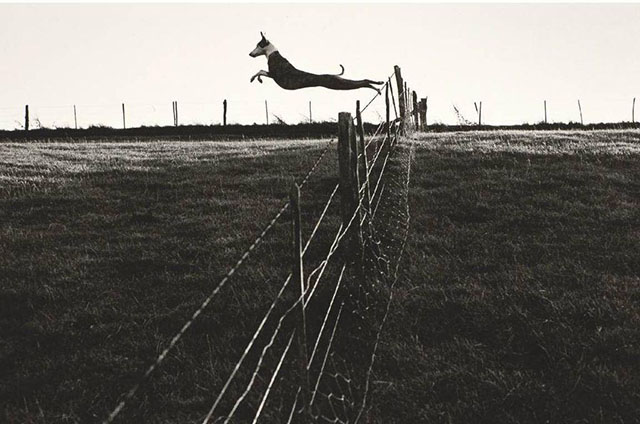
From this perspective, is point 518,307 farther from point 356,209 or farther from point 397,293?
point 356,209

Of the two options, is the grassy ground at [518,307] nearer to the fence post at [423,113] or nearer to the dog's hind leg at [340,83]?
the dog's hind leg at [340,83]

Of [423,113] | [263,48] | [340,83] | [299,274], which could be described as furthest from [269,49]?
[299,274]

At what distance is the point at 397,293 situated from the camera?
279 inches

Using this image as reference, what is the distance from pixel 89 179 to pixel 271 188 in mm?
3815

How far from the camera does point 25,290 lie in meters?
7.82

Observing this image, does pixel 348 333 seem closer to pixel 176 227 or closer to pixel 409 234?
pixel 409 234

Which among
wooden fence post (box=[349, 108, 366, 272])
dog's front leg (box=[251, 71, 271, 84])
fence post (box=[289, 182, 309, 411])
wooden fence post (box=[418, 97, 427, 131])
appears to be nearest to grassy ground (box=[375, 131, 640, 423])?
wooden fence post (box=[349, 108, 366, 272])

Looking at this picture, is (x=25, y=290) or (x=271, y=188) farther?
(x=271, y=188)

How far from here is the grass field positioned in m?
5.54

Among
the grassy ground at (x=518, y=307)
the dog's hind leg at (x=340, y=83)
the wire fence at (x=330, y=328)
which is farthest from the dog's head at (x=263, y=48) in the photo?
the wire fence at (x=330, y=328)

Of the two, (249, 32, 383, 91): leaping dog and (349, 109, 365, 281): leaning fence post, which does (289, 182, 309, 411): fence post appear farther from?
(249, 32, 383, 91): leaping dog

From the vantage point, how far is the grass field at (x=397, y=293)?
18.2ft

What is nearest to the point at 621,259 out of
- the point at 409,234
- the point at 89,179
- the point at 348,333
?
the point at 409,234

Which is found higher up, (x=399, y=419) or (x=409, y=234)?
(x=409, y=234)
